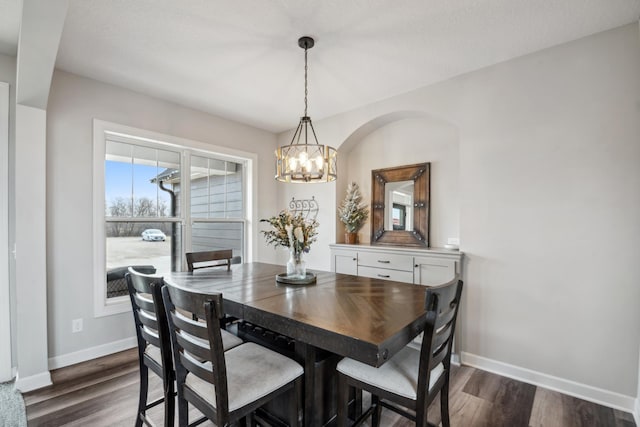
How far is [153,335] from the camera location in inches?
64.1

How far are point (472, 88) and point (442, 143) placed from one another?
630 mm

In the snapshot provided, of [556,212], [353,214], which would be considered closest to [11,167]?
[353,214]

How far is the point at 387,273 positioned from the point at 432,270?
485mm

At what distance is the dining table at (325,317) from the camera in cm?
126

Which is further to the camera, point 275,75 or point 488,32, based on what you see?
point 275,75

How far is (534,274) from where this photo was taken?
2.47m

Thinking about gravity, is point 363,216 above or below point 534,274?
above

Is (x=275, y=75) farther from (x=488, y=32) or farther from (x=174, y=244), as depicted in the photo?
(x=174, y=244)

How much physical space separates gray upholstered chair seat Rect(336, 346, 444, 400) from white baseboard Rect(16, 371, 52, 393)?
246cm

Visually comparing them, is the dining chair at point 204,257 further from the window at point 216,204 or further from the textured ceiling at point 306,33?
the textured ceiling at point 306,33

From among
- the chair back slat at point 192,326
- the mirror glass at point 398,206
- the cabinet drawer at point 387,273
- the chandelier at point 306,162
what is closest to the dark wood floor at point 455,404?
the cabinet drawer at point 387,273

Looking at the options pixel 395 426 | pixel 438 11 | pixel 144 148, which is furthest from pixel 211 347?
pixel 144 148

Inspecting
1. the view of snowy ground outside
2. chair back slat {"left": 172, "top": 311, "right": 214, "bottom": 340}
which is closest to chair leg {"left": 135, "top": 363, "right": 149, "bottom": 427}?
chair back slat {"left": 172, "top": 311, "right": 214, "bottom": 340}

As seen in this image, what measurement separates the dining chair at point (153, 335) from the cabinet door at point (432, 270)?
223cm
